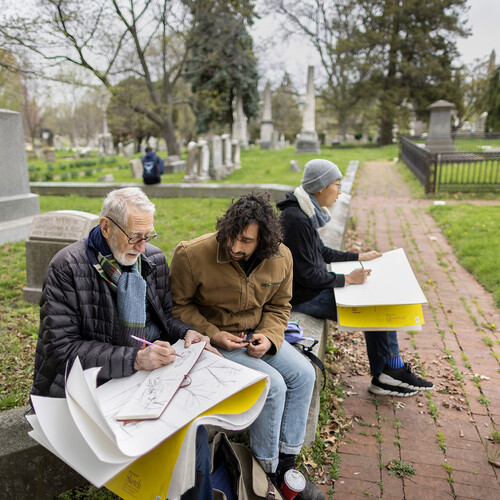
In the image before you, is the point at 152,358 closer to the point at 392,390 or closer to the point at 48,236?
the point at 392,390

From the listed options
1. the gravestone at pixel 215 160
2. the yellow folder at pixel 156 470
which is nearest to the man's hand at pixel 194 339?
the yellow folder at pixel 156 470

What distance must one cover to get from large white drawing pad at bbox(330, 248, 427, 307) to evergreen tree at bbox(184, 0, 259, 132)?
57.4 feet

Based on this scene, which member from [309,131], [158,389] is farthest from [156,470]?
[309,131]

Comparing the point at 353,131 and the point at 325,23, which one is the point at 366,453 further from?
the point at 353,131

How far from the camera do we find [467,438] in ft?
9.61

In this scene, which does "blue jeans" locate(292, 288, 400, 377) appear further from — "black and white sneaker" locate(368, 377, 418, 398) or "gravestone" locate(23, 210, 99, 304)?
"gravestone" locate(23, 210, 99, 304)

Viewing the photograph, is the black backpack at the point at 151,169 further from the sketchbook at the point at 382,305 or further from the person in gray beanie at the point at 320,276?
the sketchbook at the point at 382,305

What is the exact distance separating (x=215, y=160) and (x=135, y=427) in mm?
13973

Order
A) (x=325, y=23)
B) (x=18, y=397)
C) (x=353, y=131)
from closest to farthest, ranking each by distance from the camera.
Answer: (x=18, y=397) → (x=325, y=23) → (x=353, y=131)

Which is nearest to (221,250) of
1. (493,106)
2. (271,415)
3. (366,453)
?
(271,415)

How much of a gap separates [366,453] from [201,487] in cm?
136

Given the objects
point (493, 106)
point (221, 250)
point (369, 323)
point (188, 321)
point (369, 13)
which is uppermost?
point (369, 13)

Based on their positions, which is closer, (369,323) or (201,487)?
(201,487)

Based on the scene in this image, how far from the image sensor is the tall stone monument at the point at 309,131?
80.0 ft
